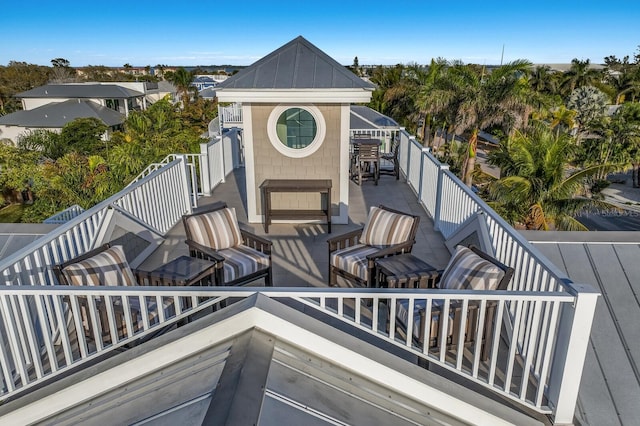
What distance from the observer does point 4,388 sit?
296 centimetres

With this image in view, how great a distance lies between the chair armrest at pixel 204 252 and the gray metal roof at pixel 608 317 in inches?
122

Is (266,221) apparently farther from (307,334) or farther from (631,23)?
(631,23)

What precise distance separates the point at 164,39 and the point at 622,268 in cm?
5507

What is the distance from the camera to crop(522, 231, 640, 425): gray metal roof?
313 centimetres

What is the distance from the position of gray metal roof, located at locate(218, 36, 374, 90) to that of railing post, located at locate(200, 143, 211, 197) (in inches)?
76.2

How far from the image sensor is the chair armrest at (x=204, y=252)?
159 inches

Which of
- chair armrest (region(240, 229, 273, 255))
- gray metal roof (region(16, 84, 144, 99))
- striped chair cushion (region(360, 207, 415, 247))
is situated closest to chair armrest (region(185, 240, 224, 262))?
chair armrest (region(240, 229, 273, 255))

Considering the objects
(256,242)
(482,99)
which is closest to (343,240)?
(256,242)

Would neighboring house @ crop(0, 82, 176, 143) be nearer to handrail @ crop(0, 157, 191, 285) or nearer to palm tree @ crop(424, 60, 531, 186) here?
palm tree @ crop(424, 60, 531, 186)

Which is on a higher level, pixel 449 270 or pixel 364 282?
pixel 449 270

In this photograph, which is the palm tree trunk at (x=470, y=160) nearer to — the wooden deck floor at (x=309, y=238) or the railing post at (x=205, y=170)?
the wooden deck floor at (x=309, y=238)

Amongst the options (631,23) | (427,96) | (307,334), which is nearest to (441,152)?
(427,96)

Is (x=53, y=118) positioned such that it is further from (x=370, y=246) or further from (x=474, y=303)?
(x=474, y=303)

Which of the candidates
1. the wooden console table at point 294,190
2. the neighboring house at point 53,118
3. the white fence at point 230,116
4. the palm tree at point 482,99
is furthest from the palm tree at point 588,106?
the neighboring house at point 53,118
